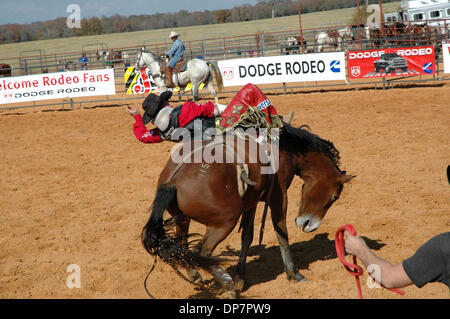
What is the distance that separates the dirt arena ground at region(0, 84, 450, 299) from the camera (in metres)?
4.95

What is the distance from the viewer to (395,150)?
894 cm

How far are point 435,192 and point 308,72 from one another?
853cm

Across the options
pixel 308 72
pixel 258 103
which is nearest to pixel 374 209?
pixel 258 103

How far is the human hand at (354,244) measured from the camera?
8.17 ft

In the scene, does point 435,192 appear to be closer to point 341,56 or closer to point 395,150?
point 395,150

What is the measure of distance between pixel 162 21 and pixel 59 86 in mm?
66109

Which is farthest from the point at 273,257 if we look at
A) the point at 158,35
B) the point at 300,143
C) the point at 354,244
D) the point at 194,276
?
the point at 158,35

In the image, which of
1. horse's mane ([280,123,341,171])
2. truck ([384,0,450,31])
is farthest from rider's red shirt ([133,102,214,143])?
truck ([384,0,450,31])

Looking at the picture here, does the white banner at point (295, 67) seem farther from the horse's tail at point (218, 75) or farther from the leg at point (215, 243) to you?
the leg at point (215, 243)

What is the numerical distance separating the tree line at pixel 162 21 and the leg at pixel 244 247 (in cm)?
6505

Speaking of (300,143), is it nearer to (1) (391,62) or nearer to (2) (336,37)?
(1) (391,62)

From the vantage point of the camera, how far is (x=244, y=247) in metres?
4.90

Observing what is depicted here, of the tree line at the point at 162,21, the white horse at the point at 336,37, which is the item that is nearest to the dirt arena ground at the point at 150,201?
the white horse at the point at 336,37

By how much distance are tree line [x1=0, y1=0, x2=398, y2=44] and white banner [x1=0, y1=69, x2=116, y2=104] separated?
54.6 m
